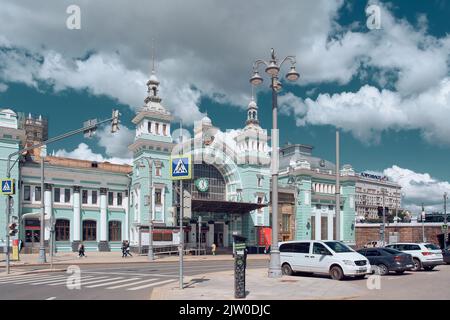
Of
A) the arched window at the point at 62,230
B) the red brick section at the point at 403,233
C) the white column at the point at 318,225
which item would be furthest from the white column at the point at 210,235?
the red brick section at the point at 403,233

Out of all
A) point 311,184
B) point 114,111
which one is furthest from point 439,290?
point 311,184

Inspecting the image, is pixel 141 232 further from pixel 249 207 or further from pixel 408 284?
pixel 408 284

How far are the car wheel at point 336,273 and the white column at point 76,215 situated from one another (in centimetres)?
3735

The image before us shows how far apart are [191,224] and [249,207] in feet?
24.1

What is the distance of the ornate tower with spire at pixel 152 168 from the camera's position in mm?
51312

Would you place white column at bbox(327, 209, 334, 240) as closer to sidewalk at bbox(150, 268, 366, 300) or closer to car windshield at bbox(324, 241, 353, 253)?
car windshield at bbox(324, 241, 353, 253)

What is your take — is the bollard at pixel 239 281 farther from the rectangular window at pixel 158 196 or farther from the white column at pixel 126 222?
the white column at pixel 126 222

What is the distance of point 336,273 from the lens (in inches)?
762

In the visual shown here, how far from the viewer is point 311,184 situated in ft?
223

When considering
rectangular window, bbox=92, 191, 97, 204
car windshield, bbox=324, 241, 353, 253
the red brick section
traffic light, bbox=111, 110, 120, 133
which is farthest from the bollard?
the red brick section

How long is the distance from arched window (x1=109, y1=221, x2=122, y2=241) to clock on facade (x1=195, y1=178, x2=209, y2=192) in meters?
10.5

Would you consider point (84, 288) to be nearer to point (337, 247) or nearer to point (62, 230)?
point (337, 247)

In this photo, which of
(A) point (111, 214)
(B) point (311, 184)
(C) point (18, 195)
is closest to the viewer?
(C) point (18, 195)

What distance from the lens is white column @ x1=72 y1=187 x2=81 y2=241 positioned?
50344 mm
